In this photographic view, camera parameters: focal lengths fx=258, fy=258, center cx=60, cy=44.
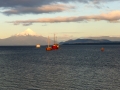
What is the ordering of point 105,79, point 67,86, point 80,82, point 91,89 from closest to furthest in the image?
point 91,89, point 67,86, point 80,82, point 105,79

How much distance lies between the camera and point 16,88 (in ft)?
135

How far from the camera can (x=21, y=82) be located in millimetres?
46750

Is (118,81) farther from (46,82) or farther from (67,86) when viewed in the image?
(46,82)

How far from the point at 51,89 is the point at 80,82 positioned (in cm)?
742

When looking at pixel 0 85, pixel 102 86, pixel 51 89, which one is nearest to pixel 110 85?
pixel 102 86

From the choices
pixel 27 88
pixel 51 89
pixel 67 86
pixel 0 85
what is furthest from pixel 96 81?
pixel 0 85

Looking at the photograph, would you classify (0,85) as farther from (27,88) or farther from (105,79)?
(105,79)

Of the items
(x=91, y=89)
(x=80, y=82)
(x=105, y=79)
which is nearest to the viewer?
(x=91, y=89)

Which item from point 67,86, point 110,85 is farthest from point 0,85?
point 110,85

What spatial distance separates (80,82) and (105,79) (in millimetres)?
5972

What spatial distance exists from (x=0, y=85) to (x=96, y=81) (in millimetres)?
16927

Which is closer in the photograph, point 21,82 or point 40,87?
point 40,87

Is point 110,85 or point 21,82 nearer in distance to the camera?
point 110,85

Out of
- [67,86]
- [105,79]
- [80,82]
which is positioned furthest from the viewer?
[105,79]
